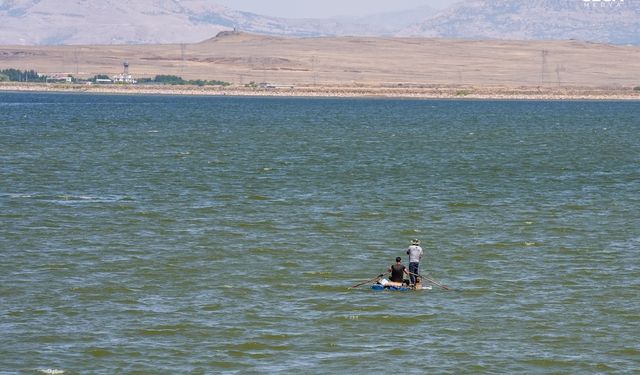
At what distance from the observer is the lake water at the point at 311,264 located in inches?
1124

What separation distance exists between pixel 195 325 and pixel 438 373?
698 cm

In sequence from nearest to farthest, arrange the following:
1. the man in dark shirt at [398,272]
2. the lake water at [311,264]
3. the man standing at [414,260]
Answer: the lake water at [311,264] → the man in dark shirt at [398,272] → the man standing at [414,260]

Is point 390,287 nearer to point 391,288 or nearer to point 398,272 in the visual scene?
point 391,288

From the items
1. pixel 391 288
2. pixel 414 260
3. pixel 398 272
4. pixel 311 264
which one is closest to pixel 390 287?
pixel 391 288

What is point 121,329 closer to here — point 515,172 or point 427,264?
point 427,264

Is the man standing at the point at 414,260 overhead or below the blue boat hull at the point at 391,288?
overhead

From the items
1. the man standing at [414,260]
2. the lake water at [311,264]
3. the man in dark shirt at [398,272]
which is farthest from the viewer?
the man standing at [414,260]

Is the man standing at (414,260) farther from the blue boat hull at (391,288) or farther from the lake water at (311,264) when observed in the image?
the lake water at (311,264)

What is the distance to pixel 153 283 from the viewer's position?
35.9m

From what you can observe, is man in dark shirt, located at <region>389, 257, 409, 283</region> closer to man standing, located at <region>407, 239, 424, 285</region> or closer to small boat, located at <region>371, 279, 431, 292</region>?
small boat, located at <region>371, 279, 431, 292</region>

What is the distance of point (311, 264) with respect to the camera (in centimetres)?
3956

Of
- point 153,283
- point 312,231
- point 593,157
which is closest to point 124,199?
point 312,231

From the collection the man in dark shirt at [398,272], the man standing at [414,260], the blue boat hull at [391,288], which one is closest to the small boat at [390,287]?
the blue boat hull at [391,288]

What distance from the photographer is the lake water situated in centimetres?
2855
